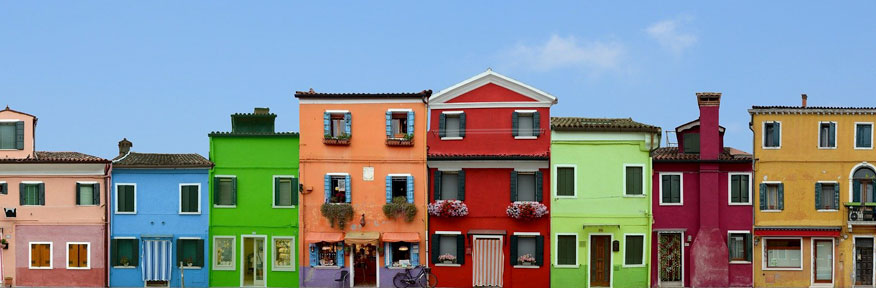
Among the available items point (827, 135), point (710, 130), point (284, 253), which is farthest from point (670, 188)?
point (284, 253)

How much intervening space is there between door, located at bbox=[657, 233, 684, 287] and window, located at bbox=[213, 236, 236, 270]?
59.0 feet

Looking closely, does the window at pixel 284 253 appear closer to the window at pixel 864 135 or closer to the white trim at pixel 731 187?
the white trim at pixel 731 187

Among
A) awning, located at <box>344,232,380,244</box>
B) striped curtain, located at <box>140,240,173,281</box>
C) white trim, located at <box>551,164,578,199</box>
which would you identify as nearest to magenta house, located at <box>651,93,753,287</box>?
white trim, located at <box>551,164,578,199</box>

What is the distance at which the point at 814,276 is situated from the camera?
34625 millimetres

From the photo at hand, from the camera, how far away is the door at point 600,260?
34281 millimetres

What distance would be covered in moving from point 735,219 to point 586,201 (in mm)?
6305

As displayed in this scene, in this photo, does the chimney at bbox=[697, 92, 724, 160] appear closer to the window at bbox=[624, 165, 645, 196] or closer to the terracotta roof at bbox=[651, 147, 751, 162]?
the terracotta roof at bbox=[651, 147, 751, 162]

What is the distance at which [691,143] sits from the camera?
34.5m

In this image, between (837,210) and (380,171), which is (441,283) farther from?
(837,210)

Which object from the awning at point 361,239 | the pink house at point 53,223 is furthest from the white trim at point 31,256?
the awning at point 361,239

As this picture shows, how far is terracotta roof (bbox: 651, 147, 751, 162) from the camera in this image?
111 feet

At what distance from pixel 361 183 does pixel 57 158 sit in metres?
12.9

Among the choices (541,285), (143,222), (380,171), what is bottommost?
(541,285)

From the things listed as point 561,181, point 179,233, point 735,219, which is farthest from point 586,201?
point 179,233
